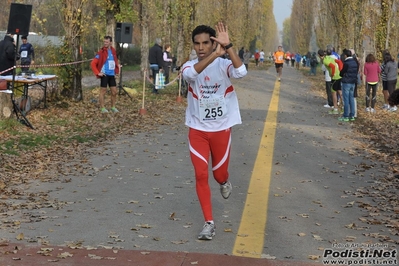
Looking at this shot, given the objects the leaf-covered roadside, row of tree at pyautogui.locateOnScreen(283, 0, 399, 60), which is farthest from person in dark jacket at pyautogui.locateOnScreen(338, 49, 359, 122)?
row of tree at pyautogui.locateOnScreen(283, 0, 399, 60)

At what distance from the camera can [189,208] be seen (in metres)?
8.41

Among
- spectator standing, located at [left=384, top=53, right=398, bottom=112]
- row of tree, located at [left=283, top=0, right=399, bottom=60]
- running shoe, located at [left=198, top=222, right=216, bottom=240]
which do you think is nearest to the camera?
running shoe, located at [left=198, top=222, right=216, bottom=240]

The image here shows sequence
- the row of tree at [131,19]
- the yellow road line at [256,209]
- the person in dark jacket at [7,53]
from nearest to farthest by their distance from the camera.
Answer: the yellow road line at [256,209] → the person in dark jacket at [7,53] → the row of tree at [131,19]

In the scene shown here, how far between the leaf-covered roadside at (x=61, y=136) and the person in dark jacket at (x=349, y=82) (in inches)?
182

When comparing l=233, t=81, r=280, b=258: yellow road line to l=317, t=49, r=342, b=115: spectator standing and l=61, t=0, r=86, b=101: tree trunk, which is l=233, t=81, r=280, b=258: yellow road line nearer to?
l=317, t=49, r=342, b=115: spectator standing

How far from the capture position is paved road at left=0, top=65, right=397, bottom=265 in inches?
257

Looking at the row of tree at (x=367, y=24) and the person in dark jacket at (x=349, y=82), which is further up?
the row of tree at (x=367, y=24)

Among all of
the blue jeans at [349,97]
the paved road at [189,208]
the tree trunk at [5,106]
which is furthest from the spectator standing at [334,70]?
the tree trunk at [5,106]

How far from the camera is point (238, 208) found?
841cm

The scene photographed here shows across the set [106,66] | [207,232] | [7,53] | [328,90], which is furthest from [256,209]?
[328,90]

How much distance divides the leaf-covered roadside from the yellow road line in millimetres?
2614

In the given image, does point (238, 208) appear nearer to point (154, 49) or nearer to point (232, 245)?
point (232, 245)

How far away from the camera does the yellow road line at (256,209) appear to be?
21.9ft

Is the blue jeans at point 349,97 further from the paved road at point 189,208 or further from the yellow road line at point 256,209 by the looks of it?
the yellow road line at point 256,209
